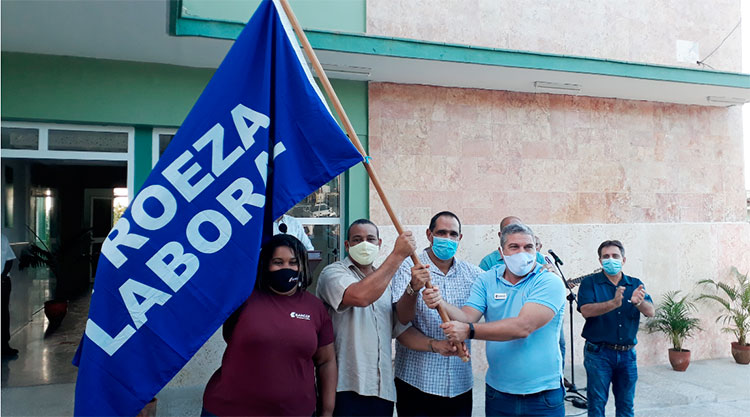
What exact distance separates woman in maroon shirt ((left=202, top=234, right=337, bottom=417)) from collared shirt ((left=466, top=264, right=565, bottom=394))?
3.06 feet

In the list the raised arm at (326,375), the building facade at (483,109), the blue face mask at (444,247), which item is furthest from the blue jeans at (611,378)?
the raised arm at (326,375)

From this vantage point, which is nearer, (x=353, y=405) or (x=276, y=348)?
(x=276, y=348)

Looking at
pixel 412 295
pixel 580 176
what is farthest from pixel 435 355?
pixel 580 176

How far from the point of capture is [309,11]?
5703 millimetres

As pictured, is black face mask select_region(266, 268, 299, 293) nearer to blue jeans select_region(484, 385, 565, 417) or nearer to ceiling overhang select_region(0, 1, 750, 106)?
blue jeans select_region(484, 385, 565, 417)

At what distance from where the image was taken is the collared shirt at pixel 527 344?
2.68 metres

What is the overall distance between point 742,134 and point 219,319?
8266mm

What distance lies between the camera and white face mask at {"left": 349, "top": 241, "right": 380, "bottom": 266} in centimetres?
294

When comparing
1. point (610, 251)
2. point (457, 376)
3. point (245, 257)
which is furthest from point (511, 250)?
point (610, 251)

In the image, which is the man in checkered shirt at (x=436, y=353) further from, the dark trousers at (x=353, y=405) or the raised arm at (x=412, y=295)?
the dark trousers at (x=353, y=405)

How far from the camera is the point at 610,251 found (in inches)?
165

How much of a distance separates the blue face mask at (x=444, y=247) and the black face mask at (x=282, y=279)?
3.14 feet

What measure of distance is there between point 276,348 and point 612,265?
3016 millimetres

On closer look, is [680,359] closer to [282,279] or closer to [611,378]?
[611,378]
